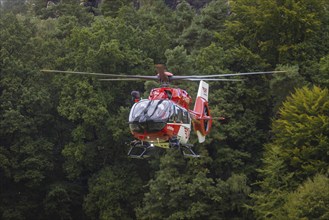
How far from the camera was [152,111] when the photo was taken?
23250mm

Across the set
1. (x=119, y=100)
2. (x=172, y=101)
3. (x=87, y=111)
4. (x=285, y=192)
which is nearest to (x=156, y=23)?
(x=119, y=100)

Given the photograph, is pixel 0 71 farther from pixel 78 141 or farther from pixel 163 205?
pixel 163 205

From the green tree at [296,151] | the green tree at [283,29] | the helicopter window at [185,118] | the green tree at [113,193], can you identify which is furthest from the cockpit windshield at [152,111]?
the green tree at [283,29]

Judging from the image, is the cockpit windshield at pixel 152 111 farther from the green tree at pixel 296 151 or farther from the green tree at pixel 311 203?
the green tree at pixel 296 151

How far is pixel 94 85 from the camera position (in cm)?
4562

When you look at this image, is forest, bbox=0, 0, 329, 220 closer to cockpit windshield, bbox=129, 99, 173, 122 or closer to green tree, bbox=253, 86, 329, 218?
green tree, bbox=253, 86, 329, 218

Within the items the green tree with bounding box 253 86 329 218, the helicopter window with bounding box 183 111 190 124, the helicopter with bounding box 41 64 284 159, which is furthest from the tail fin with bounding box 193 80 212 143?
the green tree with bounding box 253 86 329 218

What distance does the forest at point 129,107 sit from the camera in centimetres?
3922

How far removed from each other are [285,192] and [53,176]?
19.4 metres

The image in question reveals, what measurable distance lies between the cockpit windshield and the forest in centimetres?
1496

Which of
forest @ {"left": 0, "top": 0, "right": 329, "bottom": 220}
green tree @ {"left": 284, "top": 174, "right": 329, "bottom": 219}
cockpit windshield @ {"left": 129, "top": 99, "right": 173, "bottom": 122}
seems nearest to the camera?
cockpit windshield @ {"left": 129, "top": 99, "right": 173, "bottom": 122}

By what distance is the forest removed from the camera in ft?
129

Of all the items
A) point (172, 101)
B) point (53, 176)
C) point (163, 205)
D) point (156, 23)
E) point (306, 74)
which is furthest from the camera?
point (156, 23)

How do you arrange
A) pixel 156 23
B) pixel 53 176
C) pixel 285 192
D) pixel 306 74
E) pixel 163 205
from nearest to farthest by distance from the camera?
pixel 285 192
pixel 163 205
pixel 306 74
pixel 53 176
pixel 156 23
